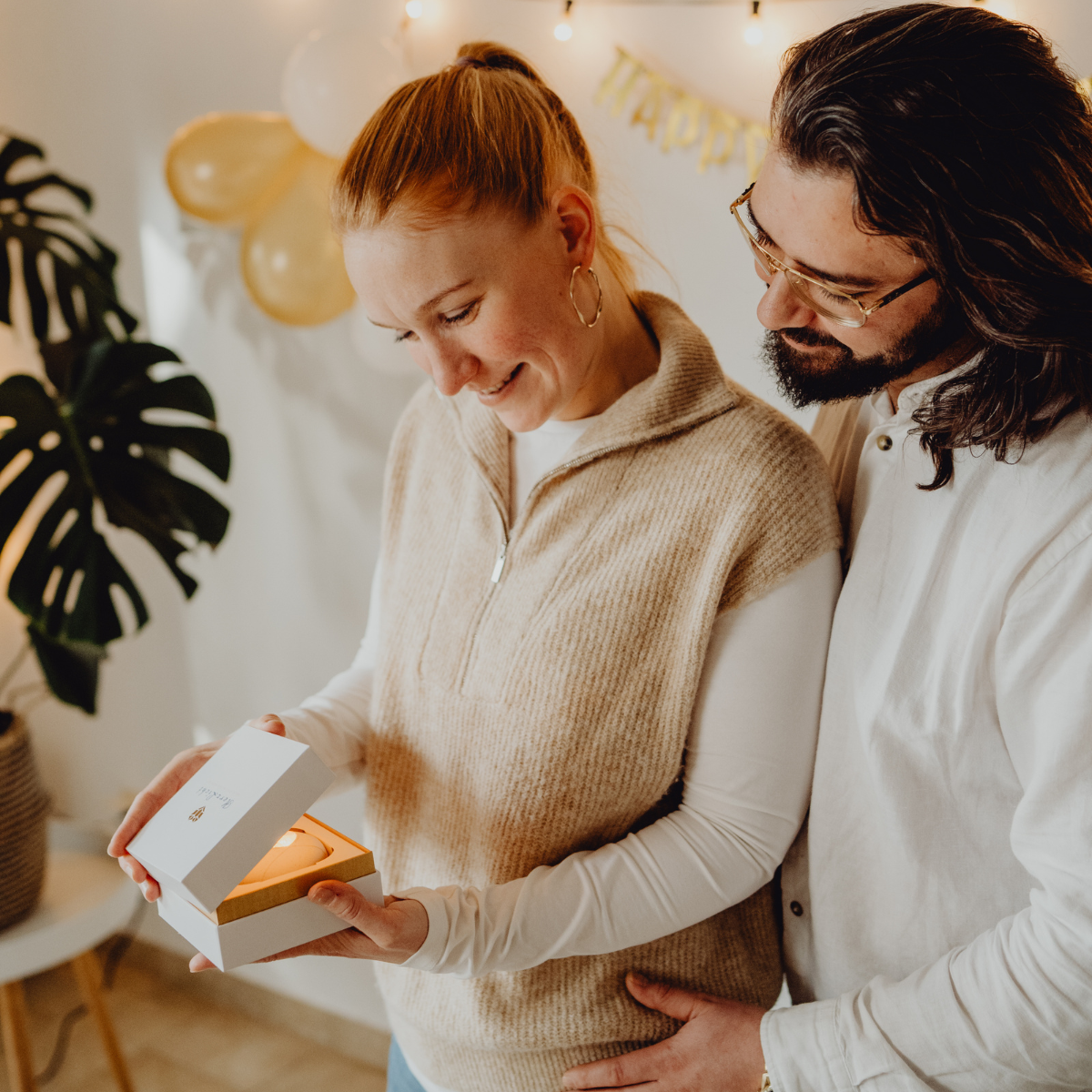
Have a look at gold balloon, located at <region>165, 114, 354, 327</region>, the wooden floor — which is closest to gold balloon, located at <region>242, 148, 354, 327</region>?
gold balloon, located at <region>165, 114, 354, 327</region>

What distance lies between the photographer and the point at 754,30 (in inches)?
55.2

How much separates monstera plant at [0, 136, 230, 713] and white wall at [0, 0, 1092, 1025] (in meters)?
0.35

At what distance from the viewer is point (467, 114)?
3.05 ft

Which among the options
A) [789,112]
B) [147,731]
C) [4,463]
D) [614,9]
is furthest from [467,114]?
[147,731]

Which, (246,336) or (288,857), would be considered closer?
(288,857)

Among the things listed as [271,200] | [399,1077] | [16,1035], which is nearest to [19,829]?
[16,1035]

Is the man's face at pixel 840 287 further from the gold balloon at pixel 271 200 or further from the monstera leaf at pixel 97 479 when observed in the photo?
the monstera leaf at pixel 97 479

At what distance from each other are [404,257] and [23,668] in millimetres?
2097

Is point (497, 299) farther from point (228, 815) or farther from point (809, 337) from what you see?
point (228, 815)

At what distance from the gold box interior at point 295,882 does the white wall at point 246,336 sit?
98cm

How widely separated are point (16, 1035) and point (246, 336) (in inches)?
56.7

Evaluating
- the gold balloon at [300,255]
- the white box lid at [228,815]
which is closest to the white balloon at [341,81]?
the gold balloon at [300,255]

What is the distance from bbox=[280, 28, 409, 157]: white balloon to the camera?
1427 millimetres

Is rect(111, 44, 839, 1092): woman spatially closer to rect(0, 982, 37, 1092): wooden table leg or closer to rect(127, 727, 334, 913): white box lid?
rect(127, 727, 334, 913): white box lid
